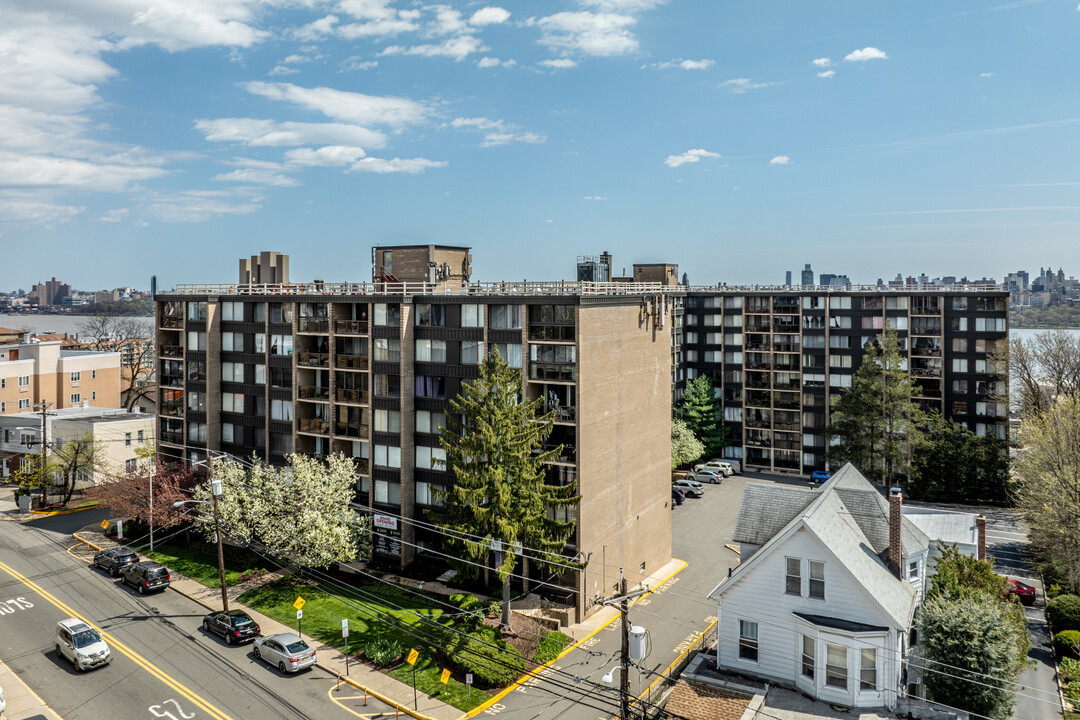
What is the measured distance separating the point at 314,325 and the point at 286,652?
77.6ft

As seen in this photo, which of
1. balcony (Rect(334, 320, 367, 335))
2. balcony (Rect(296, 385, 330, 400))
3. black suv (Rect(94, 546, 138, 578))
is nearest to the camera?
black suv (Rect(94, 546, 138, 578))

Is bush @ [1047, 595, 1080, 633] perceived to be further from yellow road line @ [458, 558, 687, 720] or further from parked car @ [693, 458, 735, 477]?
parked car @ [693, 458, 735, 477]

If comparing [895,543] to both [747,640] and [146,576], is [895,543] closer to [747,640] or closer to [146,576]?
[747,640]

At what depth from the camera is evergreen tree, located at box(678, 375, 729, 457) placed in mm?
79938

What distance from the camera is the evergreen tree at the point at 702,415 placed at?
79938 millimetres

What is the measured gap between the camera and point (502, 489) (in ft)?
123

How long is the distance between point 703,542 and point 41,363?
77576mm

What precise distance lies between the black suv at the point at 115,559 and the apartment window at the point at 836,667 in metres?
42.4

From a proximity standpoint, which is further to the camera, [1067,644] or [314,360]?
[314,360]

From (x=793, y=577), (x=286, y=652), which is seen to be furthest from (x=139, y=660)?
(x=793, y=577)

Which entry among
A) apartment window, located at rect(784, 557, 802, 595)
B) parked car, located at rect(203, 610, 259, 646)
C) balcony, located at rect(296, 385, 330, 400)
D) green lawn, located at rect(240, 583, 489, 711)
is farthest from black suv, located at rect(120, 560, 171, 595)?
apartment window, located at rect(784, 557, 802, 595)

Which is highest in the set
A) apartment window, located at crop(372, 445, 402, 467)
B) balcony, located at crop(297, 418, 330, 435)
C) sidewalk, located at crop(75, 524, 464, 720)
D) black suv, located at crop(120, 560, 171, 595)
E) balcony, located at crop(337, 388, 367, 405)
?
balcony, located at crop(337, 388, 367, 405)

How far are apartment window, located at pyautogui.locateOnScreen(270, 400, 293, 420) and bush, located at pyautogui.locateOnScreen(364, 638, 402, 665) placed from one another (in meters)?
20.8

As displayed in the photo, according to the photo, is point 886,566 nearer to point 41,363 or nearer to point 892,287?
point 892,287
